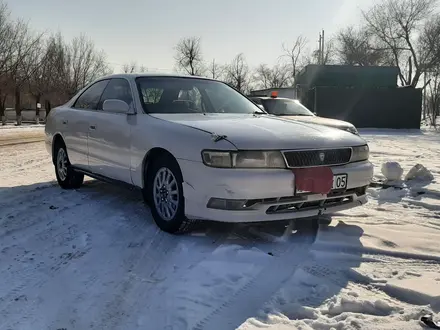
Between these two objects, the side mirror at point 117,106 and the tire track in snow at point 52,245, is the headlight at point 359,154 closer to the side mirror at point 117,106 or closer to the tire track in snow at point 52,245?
the side mirror at point 117,106

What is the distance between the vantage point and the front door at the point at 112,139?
14.9 ft

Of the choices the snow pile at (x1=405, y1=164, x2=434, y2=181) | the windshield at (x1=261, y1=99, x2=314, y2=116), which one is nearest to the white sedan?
the snow pile at (x1=405, y1=164, x2=434, y2=181)

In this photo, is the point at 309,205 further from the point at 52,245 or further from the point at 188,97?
the point at 52,245

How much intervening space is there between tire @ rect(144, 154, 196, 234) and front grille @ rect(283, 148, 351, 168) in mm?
951

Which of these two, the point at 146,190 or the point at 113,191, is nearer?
the point at 146,190

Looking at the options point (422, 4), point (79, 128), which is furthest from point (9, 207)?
point (422, 4)

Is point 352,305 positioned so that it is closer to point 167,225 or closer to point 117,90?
point 167,225

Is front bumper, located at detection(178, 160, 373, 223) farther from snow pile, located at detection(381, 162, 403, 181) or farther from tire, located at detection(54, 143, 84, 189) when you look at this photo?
snow pile, located at detection(381, 162, 403, 181)

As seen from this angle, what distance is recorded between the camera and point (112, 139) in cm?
475

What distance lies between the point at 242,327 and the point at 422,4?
4221 centimetres

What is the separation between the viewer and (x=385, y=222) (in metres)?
4.45

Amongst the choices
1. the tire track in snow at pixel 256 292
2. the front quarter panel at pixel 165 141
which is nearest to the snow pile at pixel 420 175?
the tire track in snow at pixel 256 292

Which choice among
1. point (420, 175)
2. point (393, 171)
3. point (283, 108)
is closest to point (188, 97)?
point (393, 171)

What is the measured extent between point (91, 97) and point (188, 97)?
5.10 ft
